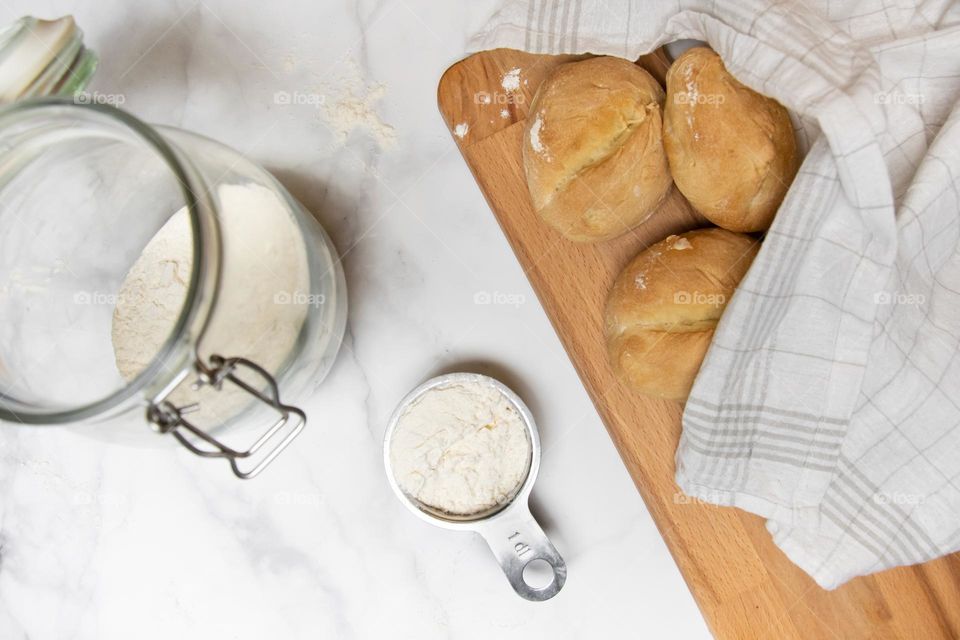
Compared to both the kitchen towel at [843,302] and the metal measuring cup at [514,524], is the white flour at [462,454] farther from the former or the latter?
the kitchen towel at [843,302]

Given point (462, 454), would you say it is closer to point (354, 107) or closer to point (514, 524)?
point (514, 524)

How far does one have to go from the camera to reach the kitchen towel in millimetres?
674

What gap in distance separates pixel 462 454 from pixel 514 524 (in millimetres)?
87

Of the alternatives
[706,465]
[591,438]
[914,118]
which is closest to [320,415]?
[591,438]

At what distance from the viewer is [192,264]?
52 cm

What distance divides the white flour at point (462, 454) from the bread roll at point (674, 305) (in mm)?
135

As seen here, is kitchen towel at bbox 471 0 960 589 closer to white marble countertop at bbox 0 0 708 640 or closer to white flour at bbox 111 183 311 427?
white marble countertop at bbox 0 0 708 640

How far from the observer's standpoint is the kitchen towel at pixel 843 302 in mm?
674

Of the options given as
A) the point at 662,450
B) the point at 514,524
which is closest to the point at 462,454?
the point at 514,524

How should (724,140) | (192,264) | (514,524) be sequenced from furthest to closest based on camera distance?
(514,524) < (724,140) < (192,264)

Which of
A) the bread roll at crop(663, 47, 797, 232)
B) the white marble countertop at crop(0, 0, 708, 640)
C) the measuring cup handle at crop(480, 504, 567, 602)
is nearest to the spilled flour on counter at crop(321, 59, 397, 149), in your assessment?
the white marble countertop at crop(0, 0, 708, 640)

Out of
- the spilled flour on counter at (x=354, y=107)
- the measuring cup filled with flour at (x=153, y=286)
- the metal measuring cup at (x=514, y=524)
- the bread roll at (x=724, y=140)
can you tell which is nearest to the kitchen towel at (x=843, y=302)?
the bread roll at (x=724, y=140)

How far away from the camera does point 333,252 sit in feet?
2.71

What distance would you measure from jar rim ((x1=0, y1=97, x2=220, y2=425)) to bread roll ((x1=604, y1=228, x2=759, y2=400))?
379 millimetres
